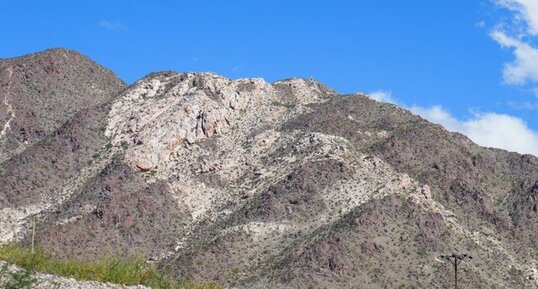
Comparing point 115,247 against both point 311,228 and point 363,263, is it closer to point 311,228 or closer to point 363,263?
point 311,228

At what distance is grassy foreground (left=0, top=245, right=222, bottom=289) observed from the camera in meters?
24.2

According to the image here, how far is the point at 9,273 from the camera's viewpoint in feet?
69.2

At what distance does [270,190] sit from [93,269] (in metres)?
65.1

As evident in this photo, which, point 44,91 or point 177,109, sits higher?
point 44,91

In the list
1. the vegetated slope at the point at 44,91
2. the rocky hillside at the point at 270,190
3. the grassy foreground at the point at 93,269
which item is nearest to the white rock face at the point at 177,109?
the rocky hillside at the point at 270,190

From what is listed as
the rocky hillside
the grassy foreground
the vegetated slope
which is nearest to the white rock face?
the rocky hillside

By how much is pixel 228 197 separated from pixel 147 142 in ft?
40.6

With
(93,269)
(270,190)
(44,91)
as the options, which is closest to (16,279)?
(93,269)

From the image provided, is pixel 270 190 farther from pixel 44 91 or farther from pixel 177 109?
pixel 44 91

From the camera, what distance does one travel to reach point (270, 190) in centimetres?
9031

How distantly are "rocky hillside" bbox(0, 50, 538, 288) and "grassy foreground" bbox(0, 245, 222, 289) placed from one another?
44329 millimetres

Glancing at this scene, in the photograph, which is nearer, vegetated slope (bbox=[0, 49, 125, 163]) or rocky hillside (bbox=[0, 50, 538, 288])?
rocky hillside (bbox=[0, 50, 538, 288])

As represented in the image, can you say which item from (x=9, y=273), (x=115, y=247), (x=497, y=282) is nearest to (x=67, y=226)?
(x=115, y=247)

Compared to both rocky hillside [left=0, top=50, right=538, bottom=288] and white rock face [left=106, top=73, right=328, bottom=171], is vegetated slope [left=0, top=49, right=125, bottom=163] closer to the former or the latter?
rocky hillside [left=0, top=50, right=538, bottom=288]
